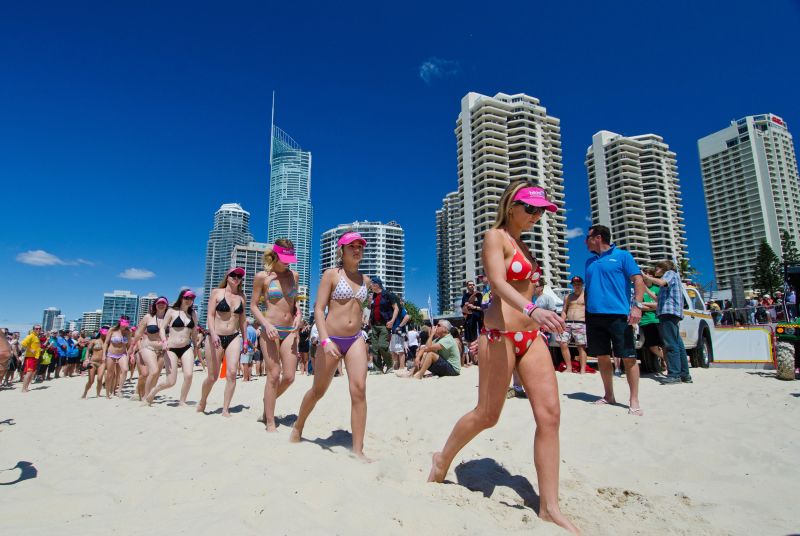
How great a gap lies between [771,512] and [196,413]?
6.47 meters

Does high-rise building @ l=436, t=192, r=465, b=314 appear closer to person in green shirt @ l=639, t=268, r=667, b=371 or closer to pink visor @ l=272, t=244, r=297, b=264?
person in green shirt @ l=639, t=268, r=667, b=371

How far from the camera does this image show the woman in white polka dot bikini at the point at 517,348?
264 centimetres

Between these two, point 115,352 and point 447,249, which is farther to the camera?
point 447,249

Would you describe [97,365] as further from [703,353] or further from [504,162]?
[504,162]

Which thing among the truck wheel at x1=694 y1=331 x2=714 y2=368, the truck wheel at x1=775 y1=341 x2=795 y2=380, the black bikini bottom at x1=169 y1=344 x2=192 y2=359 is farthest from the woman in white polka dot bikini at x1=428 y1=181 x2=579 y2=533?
the truck wheel at x1=694 y1=331 x2=714 y2=368

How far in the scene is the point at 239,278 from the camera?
6.89m

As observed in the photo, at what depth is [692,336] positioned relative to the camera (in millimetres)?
8977

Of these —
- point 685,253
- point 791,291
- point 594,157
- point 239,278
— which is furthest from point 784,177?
point 239,278

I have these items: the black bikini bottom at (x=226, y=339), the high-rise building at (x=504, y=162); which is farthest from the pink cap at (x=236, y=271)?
the high-rise building at (x=504, y=162)

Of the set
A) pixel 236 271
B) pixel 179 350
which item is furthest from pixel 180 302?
pixel 236 271

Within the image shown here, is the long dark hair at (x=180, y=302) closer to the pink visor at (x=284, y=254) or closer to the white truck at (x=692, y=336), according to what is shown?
the pink visor at (x=284, y=254)

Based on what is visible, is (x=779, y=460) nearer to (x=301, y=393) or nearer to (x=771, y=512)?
(x=771, y=512)

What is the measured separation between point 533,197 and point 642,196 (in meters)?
148

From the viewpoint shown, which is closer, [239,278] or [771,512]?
[771,512]
